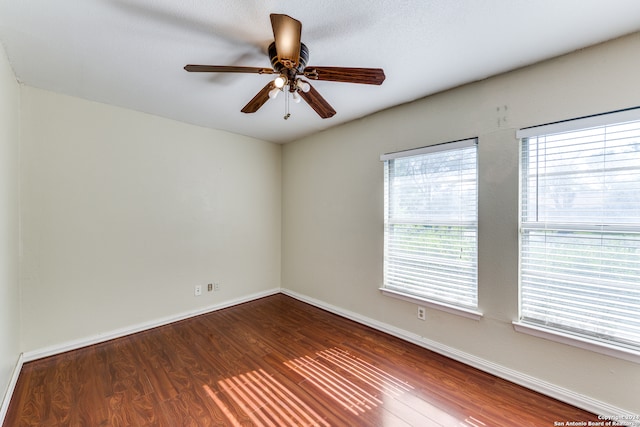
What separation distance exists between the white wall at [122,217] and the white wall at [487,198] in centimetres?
127

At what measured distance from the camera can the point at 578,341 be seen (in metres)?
1.73

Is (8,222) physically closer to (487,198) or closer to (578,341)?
(487,198)

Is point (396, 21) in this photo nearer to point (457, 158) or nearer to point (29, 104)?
point (457, 158)

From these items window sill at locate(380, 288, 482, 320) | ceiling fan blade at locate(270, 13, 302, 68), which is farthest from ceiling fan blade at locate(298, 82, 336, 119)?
window sill at locate(380, 288, 482, 320)

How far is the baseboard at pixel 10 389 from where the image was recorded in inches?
64.5

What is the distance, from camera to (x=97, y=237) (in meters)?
2.57

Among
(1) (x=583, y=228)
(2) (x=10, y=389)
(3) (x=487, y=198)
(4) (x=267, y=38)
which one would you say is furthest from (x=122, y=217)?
(1) (x=583, y=228)

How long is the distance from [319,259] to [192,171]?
2.01m

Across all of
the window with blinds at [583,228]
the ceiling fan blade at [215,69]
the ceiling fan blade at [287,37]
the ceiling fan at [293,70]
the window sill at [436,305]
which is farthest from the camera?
the window sill at [436,305]

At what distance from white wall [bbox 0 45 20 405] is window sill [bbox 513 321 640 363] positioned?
11.9 feet

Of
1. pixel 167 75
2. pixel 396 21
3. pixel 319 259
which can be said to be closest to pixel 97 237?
pixel 167 75

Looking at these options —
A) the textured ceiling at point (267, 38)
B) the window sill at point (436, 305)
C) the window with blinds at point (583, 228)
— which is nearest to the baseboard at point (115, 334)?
the window sill at point (436, 305)

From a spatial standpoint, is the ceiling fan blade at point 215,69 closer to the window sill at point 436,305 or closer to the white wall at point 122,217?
the white wall at point 122,217

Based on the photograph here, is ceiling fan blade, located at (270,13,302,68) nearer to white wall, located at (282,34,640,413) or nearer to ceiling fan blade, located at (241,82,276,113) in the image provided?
ceiling fan blade, located at (241,82,276,113)
